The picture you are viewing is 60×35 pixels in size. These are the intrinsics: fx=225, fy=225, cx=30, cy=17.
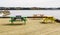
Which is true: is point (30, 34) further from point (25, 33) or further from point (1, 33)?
point (1, 33)

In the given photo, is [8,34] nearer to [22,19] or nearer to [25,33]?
[25,33]

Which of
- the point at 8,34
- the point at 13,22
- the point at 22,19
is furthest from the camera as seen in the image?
the point at 13,22

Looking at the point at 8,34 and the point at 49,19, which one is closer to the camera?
the point at 8,34

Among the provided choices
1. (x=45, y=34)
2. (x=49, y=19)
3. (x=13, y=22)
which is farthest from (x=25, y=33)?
(x=49, y=19)

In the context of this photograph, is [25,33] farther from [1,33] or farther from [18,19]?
[18,19]

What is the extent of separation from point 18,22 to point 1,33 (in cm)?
344

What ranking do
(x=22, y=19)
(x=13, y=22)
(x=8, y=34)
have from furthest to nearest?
(x=13, y=22) → (x=22, y=19) → (x=8, y=34)

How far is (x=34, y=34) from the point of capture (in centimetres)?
625

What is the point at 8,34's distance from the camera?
622 centimetres

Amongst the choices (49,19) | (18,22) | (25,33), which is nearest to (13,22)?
(18,22)

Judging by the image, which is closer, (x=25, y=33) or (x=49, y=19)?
(x=25, y=33)

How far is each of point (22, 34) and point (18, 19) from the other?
104 inches

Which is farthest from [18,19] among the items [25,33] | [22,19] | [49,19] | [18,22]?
[25,33]

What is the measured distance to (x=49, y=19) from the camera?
1005 centimetres
